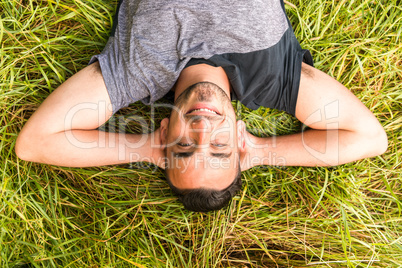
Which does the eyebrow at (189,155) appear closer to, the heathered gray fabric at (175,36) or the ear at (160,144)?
the ear at (160,144)

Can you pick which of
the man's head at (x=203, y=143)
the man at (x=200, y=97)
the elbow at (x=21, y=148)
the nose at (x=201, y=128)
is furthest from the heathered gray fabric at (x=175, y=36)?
the elbow at (x=21, y=148)

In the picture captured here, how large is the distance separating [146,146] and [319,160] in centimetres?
137

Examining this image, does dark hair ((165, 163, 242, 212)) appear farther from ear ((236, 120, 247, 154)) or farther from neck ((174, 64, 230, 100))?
neck ((174, 64, 230, 100))

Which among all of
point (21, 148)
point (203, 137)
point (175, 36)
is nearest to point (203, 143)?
point (203, 137)

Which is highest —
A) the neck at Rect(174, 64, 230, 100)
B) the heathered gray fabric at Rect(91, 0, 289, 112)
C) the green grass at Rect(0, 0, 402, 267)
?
the heathered gray fabric at Rect(91, 0, 289, 112)

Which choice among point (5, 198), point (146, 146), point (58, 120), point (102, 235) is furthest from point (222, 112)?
point (5, 198)

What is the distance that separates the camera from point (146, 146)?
97.7 inches

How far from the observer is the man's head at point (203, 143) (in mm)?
2051

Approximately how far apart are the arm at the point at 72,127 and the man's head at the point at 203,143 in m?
0.53

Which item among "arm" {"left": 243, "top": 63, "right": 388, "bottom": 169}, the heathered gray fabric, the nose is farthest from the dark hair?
the heathered gray fabric

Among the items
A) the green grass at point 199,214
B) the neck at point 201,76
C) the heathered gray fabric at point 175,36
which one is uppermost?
the heathered gray fabric at point 175,36

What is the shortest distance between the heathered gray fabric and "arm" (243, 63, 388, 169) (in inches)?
19.5

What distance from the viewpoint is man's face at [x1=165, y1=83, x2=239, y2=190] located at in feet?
6.72

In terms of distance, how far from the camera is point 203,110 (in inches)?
80.4
